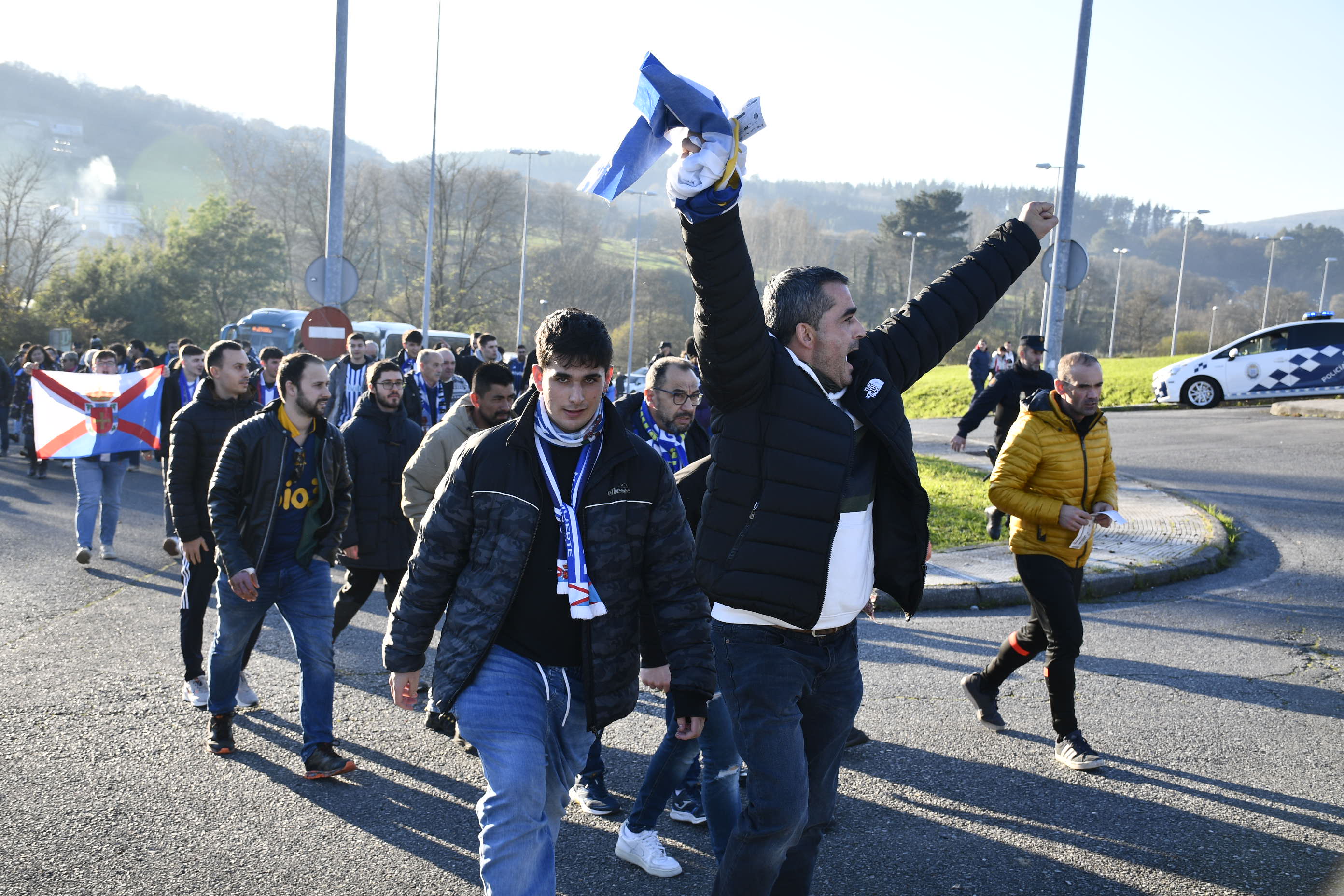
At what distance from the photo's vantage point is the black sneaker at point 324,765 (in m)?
4.61

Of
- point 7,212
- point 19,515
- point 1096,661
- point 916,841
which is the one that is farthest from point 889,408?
point 7,212

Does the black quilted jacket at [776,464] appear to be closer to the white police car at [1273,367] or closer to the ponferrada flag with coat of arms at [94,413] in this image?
the ponferrada flag with coat of arms at [94,413]

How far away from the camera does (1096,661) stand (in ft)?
22.0

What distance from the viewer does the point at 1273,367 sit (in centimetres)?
2266

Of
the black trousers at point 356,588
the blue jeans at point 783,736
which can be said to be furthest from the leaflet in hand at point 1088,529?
the black trousers at point 356,588

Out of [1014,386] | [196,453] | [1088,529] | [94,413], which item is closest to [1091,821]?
[1088,529]

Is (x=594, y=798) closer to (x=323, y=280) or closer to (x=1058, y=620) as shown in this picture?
(x=1058, y=620)

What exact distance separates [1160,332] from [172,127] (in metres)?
135

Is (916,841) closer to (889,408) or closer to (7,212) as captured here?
(889,408)

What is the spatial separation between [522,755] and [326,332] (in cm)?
1041

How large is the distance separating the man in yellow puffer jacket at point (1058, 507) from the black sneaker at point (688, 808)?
1887mm

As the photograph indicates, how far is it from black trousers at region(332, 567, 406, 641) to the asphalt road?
0.40 meters

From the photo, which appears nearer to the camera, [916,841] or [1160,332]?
[916,841]


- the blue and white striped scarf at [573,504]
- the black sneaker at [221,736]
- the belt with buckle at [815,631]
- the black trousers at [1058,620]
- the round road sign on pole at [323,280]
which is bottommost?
the black sneaker at [221,736]
